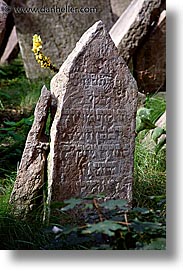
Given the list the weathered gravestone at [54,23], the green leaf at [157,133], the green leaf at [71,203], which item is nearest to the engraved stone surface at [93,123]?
the green leaf at [71,203]

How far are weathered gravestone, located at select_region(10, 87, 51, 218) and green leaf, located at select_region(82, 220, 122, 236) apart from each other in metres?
0.14

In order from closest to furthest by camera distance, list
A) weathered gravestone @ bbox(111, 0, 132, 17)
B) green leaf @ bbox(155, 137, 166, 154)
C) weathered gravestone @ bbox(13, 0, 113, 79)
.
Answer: green leaf @ bbox(155, 137, 166, 154) → weathered gravestone @ bbox(13, 0, 113, 79) → weathered gravestone @ bbox(111, 0, 132, 17)

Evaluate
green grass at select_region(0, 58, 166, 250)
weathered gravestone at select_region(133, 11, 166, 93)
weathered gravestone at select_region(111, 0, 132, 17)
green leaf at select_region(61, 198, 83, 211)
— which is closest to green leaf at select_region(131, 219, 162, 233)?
green grass at select_region(0, 58, 166, 250)

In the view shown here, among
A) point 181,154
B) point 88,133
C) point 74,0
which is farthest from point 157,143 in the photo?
point 74,0

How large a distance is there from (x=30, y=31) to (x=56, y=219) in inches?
34.1

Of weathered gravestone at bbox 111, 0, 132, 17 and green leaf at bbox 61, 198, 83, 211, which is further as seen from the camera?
weathered gravestone at bbox 111, 0, 132, 17

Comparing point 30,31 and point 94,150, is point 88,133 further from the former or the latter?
point 30,31

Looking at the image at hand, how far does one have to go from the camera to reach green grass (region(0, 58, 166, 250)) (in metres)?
1.61

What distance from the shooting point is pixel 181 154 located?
1.70 metres

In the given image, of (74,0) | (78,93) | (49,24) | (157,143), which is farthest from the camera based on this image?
(49,24)

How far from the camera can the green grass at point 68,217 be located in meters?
1.61

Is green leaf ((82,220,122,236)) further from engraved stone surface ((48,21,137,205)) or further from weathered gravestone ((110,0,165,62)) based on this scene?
weathered gravestone ((110,0,165,62))

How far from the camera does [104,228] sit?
1567 mm
